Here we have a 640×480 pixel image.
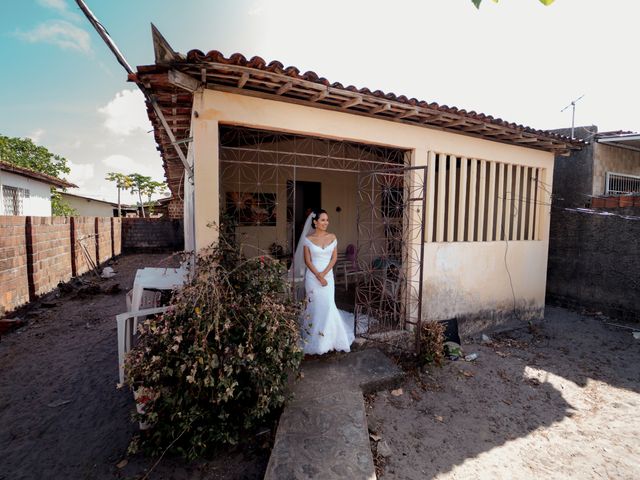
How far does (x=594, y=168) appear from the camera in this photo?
7.92 m

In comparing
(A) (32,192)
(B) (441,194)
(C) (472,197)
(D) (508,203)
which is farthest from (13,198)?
(D) (508,203)

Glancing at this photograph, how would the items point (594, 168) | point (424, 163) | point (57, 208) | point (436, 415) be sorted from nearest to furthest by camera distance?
A: point (436, 415) < point (424, 163) < point (594, 168) < point (57, 208)

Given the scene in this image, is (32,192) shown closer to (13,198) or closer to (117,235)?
(13,198)

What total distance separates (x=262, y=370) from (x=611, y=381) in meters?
5.31

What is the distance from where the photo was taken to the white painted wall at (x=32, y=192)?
1096 centimetres

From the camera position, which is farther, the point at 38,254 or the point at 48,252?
the point at 48,252

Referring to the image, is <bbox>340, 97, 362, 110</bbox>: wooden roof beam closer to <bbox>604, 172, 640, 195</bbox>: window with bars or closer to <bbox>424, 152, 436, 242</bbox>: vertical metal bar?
<bbox>424, 152, 436, 242</bbox>: vertical metal bar

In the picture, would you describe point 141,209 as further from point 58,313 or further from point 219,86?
point 219,86

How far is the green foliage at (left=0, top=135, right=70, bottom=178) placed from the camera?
23.2m

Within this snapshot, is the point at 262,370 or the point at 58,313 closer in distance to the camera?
the point at 262,370

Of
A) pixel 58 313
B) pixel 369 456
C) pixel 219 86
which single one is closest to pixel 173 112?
pixel 219 86

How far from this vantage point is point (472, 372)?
15.9ft

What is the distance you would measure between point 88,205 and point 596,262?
29228 mm

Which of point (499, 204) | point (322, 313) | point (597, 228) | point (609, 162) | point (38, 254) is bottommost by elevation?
point (322, 313)
